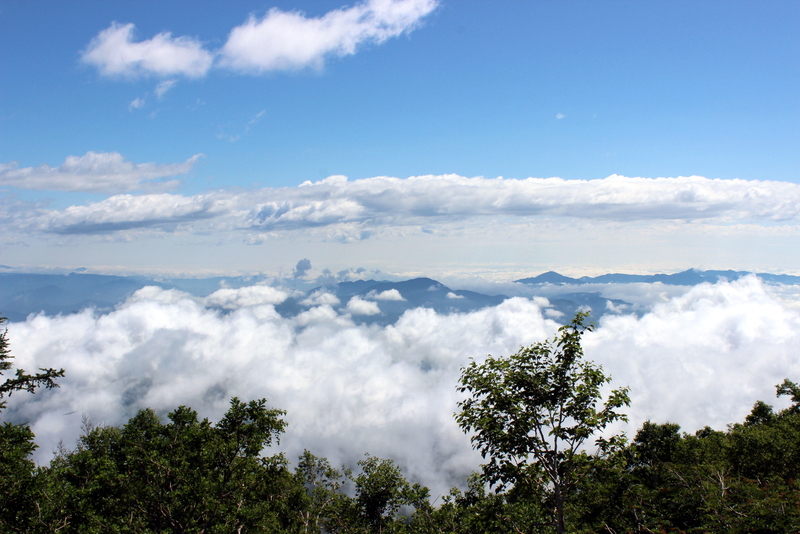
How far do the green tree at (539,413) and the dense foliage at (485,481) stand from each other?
39 mm

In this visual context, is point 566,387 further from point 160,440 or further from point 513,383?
point 160,440

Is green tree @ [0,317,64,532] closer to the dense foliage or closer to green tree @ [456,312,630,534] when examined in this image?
the dense foliage

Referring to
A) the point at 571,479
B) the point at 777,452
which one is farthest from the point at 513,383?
Answer: the point at 777,452

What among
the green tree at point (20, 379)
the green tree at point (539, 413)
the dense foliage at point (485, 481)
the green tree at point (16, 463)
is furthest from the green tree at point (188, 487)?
the green tree at point (539, 413)

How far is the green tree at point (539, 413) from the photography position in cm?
1149

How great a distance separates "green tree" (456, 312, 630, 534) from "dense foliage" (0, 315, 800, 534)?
0.13ft

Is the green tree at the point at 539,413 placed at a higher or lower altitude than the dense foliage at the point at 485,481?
higher

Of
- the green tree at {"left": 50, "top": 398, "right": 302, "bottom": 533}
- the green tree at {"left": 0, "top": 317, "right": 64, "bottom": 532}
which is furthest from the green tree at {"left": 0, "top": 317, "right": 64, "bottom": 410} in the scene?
the green tree at {"left": 50, "top": 398, "right": 302, "bottom": 533}

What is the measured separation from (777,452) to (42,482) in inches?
1786

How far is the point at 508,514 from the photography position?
12.7 meters

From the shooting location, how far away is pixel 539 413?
12.2 m

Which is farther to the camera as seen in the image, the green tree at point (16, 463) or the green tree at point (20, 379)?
the green tree at point (16, 463)

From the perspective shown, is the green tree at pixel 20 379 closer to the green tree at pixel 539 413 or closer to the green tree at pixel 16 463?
the green tree at pixel 16 463

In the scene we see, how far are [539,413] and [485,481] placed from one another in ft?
8.00
